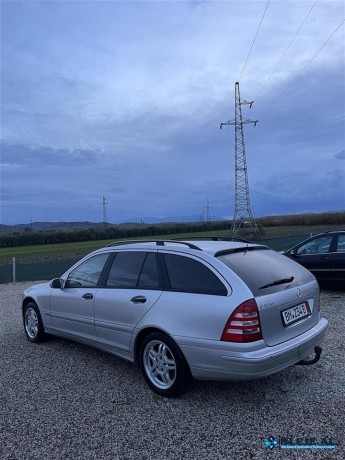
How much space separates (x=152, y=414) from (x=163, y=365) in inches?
19.7

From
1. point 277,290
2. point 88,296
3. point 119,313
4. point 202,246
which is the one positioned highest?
point 202,246

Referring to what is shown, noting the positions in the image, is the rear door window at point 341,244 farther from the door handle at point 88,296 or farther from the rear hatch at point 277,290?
the door handle at point 88,296

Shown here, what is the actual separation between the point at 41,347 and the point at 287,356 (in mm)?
4002

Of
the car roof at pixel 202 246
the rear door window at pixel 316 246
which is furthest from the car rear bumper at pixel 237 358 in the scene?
the rear door window at pixel 316 246

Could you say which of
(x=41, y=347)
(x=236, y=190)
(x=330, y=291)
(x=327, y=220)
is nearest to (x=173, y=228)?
(x=236, y=190)

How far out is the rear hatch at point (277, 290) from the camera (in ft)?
12.5

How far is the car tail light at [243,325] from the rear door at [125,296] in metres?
0.91

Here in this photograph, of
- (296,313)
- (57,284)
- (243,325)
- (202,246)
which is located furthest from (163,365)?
(57,284)

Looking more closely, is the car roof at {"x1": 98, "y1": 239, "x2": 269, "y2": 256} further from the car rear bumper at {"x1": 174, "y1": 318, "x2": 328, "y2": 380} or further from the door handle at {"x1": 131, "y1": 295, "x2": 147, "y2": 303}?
the car rear bumper at {"x1": 174, "y1": 318, "x2": 328, "y2": 380}

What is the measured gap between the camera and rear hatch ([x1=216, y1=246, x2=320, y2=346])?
382 centimetres

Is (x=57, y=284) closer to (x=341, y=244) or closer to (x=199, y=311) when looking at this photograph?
(x=199, y=311)

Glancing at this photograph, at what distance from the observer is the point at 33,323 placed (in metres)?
6.58

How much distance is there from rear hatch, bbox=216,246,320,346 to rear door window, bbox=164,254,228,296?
8.6 inches

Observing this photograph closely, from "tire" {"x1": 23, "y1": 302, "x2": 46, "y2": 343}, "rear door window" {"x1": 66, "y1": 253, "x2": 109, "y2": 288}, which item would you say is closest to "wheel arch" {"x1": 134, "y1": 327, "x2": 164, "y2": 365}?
"rear door window" {"x1": 66, "y1": 253, "x2": 109, "y2": 288}
